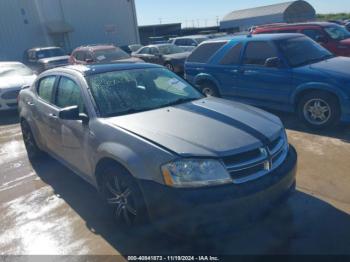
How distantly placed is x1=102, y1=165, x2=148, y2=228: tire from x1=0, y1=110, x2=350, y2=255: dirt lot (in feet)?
0.55

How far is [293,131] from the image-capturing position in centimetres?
604

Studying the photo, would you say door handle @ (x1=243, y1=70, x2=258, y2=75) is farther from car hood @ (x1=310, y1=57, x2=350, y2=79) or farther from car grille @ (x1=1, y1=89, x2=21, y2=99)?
car grille @ (x1=1, y1=89, x2=21, y2=99)

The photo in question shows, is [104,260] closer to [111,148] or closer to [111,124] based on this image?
[111,148]

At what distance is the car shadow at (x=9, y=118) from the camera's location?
354 inches

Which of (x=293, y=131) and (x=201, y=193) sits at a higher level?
(x=201, y=193)

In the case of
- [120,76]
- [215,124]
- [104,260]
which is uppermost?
[120,76]

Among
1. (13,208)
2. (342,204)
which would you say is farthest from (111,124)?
(342,204)

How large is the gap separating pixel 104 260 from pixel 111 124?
1.24 m

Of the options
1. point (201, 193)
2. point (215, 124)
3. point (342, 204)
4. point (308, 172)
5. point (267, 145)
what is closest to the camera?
point (201, 193)

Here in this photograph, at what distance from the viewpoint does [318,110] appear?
5820 millimetres

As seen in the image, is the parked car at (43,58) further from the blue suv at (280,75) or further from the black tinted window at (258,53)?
the black tinted window at (258,53)

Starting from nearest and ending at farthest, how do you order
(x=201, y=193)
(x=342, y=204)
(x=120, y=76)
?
(x=201, y=193) < (x=342, y=204) < (x=120, y=76)

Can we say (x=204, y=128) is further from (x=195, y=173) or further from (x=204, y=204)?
Answer: (x=204, y=204)

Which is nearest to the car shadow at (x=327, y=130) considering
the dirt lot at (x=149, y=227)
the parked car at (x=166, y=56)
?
the dirt lot at (x=149, y=227)
